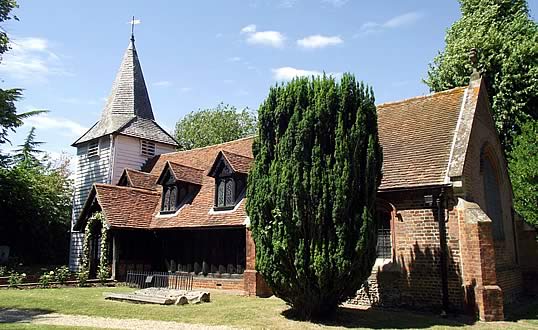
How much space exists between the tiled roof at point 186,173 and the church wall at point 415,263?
34.6ft

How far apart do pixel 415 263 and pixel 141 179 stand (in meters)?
16.5

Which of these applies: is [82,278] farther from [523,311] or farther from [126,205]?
[523,311]

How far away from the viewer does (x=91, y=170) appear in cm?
2912

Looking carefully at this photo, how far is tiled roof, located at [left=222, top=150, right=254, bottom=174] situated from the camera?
20.3 metres

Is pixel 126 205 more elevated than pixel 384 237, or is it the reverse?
pixel 126 205

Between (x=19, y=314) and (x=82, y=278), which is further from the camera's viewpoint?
(x=82, y=278)

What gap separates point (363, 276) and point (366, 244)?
3.46 ft

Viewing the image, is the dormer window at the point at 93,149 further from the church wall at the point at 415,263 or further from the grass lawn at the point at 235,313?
the church wall at the point at 415,263

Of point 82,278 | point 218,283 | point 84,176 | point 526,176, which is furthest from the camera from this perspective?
point 84,176

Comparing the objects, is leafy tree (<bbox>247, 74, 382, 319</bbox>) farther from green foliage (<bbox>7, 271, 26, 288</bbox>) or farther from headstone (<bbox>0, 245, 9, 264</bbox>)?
headstone (<bbox>0, 245, 9, 264</bbox>)

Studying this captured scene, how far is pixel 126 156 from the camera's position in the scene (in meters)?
28.2

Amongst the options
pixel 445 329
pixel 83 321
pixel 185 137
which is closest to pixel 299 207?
pixel 445 329

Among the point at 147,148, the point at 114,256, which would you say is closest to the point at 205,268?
the point at 114,256

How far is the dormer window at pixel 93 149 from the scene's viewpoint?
2892cm
